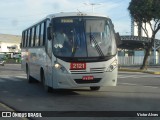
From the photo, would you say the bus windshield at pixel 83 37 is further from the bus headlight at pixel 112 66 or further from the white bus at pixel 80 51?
the bus headlight at pixel 112 66

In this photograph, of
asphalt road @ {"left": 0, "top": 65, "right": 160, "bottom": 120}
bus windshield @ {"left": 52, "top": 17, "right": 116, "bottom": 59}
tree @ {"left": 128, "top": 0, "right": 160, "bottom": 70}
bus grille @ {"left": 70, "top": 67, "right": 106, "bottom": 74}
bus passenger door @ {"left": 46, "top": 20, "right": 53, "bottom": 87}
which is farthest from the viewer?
tree @ {"left": 128, "top": 0, "right": 160, "bottom": 70}

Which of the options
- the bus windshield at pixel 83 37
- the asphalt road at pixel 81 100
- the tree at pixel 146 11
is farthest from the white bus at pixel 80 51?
the tree at pixel 146 11

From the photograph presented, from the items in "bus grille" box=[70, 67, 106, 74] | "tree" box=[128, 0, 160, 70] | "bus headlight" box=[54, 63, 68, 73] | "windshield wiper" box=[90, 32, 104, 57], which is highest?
"tree" box=[128, 0, 160, 70]

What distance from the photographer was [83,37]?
49.6 feet

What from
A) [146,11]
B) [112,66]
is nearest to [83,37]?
[112,66]

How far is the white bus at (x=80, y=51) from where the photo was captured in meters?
14.6

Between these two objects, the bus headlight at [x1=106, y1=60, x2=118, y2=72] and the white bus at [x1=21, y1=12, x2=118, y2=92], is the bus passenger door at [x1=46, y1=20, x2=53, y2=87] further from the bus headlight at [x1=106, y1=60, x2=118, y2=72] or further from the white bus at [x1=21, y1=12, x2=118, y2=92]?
the bus headlight at [x1=106, y1=60, x2=118, y2=72]

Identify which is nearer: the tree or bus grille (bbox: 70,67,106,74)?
bus grille (bbox: 70,67,106,74)

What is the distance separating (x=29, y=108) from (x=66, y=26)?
421 centimetres

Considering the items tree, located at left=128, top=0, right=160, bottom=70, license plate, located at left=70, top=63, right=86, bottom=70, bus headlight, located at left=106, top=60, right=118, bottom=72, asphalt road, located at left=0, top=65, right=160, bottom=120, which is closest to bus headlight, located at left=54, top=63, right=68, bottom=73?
license plate, located at left=70, top=63, right=86, bottom=70

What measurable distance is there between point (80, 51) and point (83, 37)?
1.89ft

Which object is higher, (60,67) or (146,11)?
(146,11)

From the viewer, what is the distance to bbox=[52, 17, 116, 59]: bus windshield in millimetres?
14891

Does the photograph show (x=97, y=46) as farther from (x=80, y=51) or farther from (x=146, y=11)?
(x=146, y=11)
